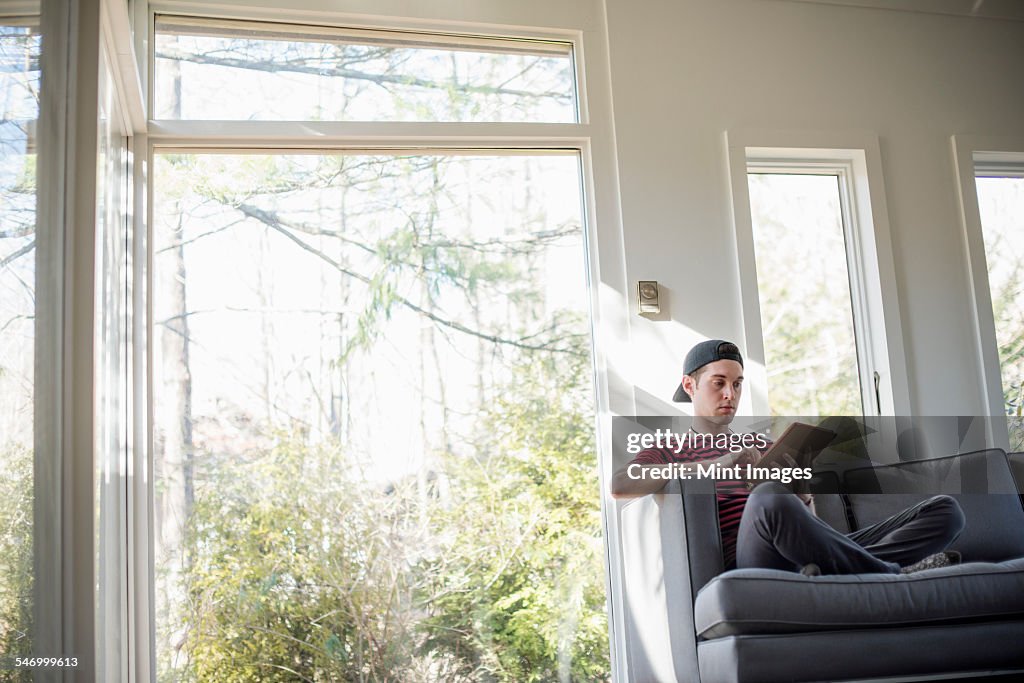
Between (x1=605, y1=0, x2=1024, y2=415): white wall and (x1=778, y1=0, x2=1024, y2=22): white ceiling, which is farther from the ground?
(x1=778, y1=0, x2=1024, y2=22): white ceiling

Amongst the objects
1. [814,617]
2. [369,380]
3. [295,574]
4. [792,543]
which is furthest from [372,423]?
[814,617]

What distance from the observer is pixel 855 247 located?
162 inches

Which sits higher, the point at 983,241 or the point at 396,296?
the point at 983,241

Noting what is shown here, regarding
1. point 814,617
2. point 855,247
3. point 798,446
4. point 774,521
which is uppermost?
point 855,247

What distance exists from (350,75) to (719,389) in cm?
188

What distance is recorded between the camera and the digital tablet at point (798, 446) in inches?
123

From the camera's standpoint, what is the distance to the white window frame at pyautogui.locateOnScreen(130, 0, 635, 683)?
357cm

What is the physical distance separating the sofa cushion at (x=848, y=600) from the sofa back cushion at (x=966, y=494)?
400 mm

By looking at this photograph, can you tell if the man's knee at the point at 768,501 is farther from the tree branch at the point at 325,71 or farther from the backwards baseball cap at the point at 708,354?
the tree branch at the point at 325,71

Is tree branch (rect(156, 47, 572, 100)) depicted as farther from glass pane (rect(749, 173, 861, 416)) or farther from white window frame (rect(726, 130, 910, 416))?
glass pane (rect(749, 173, 861, 416))

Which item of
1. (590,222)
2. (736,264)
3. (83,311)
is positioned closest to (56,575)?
(83,311)

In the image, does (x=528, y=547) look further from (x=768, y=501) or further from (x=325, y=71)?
(x=325, y=71)

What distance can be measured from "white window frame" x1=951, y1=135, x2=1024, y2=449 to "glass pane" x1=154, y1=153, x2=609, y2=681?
1.73m

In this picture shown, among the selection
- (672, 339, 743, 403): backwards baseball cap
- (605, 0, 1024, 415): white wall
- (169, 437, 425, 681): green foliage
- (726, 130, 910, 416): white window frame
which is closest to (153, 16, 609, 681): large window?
(169, 437, 425, 681): green foliage
